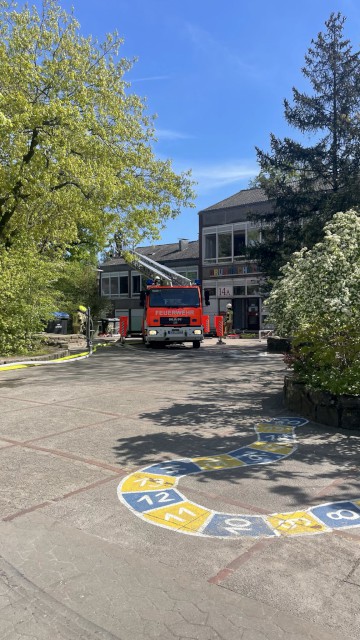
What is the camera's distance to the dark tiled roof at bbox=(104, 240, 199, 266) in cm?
4762

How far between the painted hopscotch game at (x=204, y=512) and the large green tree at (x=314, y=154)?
694 inches

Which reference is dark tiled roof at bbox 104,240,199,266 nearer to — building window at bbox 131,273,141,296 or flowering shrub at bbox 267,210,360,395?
building window at bbox 131,273,141,296

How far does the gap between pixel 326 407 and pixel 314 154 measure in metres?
18.6

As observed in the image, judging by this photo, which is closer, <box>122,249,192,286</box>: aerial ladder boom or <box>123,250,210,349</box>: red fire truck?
<box>123,250,210,349</box>: red fire truck

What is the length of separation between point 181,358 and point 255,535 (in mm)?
13341

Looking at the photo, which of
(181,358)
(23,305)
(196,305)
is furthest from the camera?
(196,305)

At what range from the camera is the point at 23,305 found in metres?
14.9

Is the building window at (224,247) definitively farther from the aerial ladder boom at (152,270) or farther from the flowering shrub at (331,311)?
A: the flowering shrub at (331,311)

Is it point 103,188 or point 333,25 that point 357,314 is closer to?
point 103,188

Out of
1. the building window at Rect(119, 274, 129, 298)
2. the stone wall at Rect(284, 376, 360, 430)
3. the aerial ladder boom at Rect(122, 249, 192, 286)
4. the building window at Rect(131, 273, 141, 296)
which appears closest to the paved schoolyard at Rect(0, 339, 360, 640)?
the stone wall at Rect(284, 376, 360, 430)

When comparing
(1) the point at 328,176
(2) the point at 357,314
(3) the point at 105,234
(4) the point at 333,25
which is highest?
(4) the point at 333,25

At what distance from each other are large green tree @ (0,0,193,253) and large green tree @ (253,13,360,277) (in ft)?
21.5

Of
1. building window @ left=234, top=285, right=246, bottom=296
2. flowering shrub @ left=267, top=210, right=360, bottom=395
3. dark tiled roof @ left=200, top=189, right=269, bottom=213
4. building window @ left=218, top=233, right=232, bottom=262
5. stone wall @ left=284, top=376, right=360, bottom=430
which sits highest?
dark tiled roof @ left=200, top=189, right=269, bottom=213

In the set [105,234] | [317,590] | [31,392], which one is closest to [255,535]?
[317,590]
